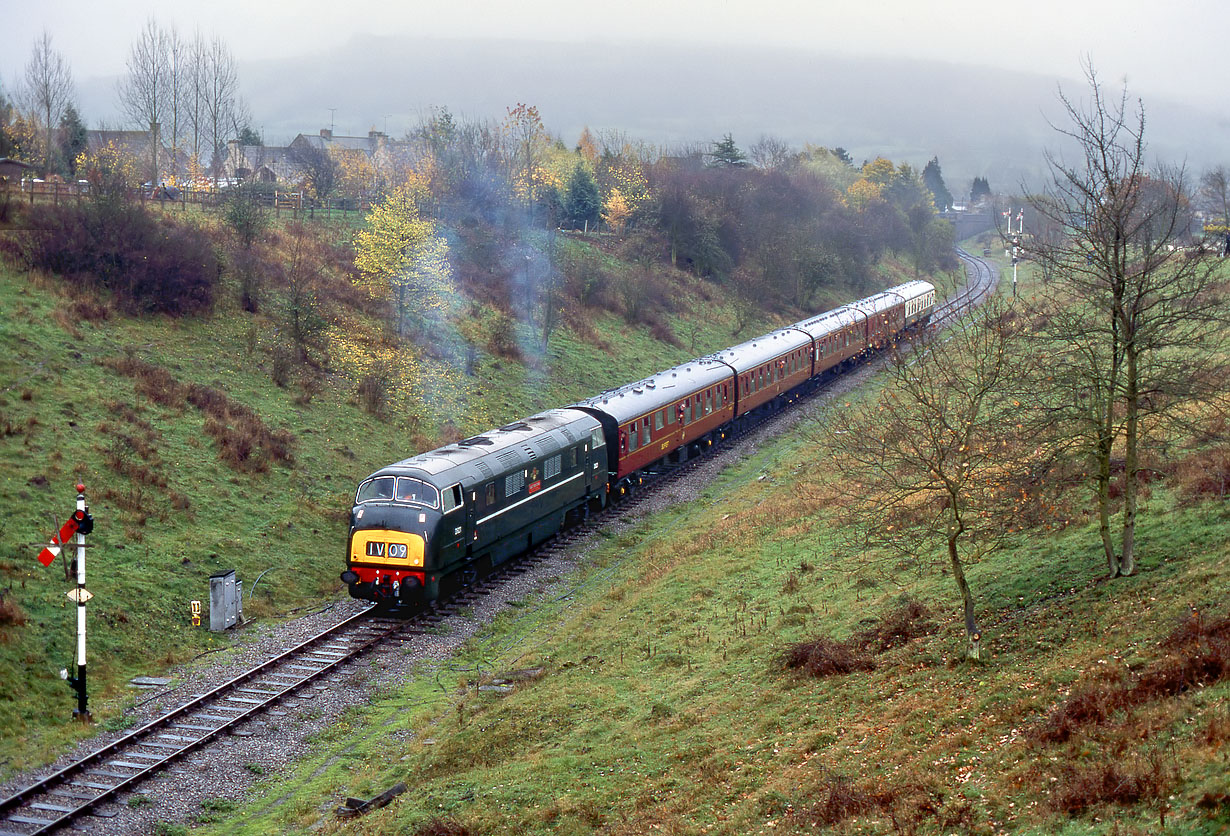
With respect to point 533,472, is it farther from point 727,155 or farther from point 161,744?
point 727,155

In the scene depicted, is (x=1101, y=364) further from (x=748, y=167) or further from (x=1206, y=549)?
(x=748, y=167)

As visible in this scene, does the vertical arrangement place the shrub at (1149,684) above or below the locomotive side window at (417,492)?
above

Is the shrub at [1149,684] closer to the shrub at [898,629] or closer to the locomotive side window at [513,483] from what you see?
the shrub at [898,629]

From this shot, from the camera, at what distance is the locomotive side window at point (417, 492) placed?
958 inches

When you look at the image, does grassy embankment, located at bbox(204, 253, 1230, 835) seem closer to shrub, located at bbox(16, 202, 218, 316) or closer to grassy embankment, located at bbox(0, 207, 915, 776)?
grassy embankment, located at bbox(0, 207, 915, 776)

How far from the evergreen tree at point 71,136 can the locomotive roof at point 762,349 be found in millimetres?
46861

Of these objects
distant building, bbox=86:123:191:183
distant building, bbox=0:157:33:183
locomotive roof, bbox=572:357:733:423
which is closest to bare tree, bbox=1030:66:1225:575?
locomotive roof, bbox=572:357:733:423

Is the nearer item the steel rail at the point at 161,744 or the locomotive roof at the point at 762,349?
the steel rail at the point at 161,744

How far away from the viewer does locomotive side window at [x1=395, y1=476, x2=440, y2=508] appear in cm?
2434

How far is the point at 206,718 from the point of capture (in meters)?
18.7

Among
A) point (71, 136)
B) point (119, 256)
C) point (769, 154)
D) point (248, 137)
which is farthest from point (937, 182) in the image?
point (119, 256)

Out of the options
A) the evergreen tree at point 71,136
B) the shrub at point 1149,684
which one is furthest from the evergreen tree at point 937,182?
the shrub at point 1149,684

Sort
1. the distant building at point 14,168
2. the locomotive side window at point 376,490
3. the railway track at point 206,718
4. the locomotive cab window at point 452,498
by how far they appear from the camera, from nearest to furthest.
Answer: the railway track at point 206,718
the locomotive cab window at point 452,498
the locomotive side window at point 376,490
the distant building at point 14,168

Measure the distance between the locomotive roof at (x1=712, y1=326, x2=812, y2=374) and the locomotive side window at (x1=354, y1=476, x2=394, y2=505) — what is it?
2338 centimetres
